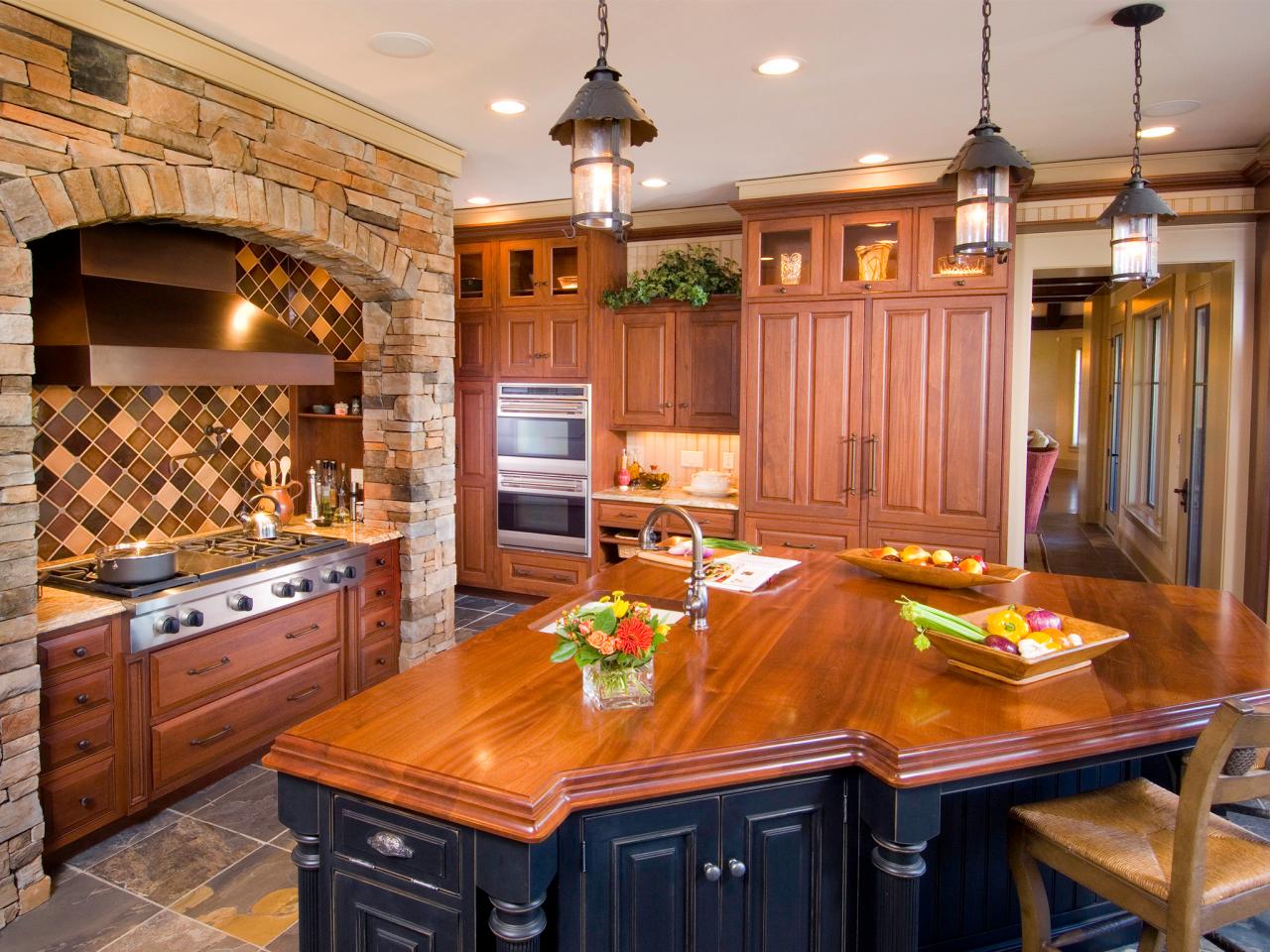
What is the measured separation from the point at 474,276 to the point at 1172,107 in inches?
169

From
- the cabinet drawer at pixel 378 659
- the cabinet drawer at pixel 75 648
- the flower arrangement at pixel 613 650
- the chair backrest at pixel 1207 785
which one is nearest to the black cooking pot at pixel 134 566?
the cabinet drawer at pixel 75 648

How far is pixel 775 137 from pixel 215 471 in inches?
129

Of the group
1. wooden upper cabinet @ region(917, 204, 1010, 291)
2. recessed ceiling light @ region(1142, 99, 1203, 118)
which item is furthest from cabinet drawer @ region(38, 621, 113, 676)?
recessed ceiling light @ region(1142, 99, 1203, 118)

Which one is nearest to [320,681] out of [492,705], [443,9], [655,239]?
[492,705]

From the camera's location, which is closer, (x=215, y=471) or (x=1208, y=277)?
(x=215, y=471)

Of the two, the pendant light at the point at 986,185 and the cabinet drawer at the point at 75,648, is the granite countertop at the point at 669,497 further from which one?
the cabinet drawer at the point at 75,648

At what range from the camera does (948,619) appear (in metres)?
2.05

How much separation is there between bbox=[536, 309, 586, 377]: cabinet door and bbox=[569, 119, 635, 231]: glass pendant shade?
3.83 meters

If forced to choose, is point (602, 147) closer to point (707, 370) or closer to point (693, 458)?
point (707, 370)

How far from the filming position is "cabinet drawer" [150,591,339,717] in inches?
121

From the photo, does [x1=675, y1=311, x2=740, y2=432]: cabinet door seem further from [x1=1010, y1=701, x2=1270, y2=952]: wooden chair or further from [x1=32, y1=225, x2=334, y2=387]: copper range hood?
[x1=1010, y1=701, x2=1270, y2=952]: wooden chair

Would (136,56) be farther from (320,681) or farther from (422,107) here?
(320,681)

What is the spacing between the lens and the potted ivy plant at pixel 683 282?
5.36 m

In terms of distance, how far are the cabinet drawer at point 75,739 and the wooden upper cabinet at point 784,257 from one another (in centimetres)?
379
